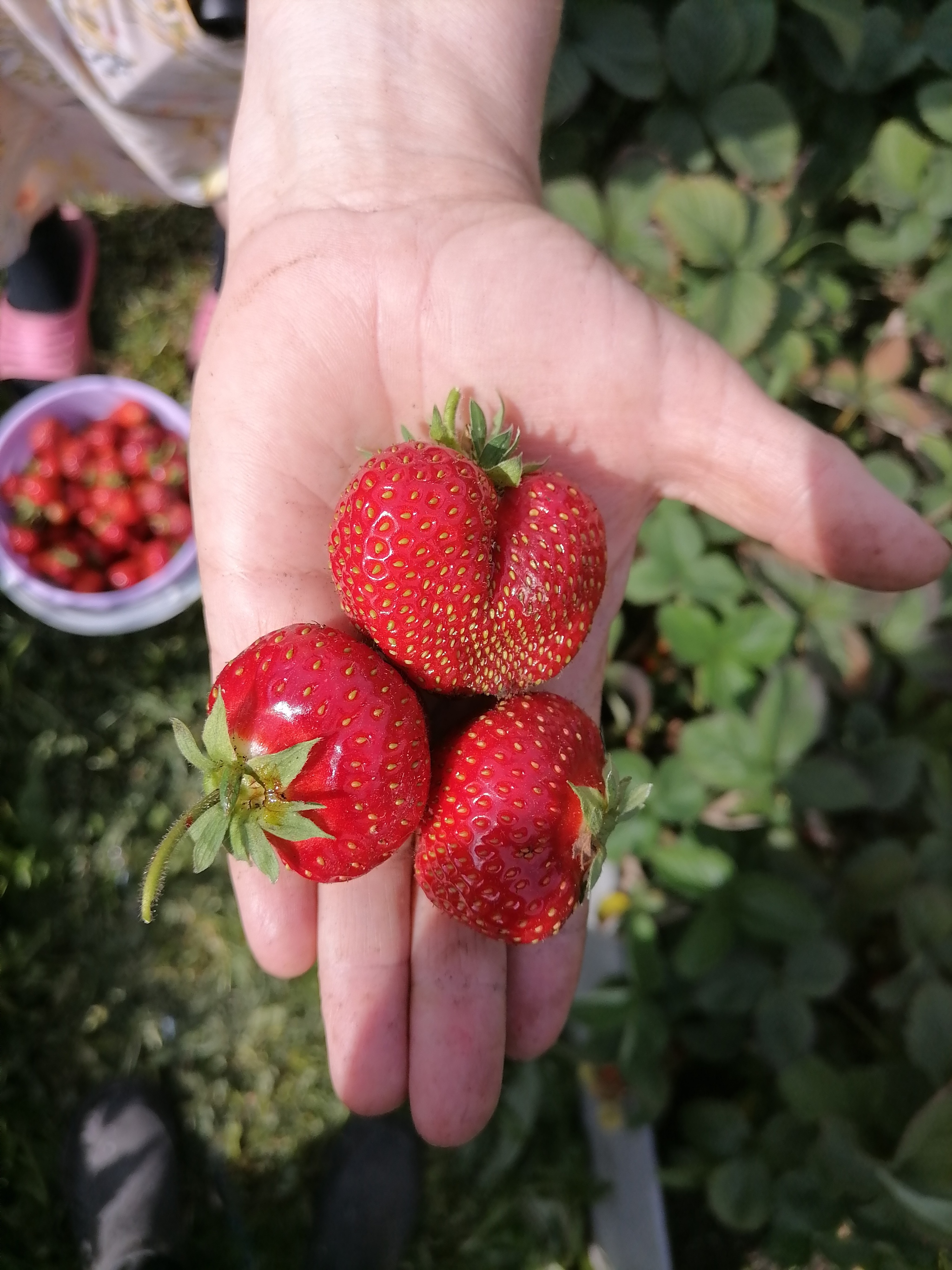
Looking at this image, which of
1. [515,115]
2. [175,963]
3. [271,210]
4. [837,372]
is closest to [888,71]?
[837,372]

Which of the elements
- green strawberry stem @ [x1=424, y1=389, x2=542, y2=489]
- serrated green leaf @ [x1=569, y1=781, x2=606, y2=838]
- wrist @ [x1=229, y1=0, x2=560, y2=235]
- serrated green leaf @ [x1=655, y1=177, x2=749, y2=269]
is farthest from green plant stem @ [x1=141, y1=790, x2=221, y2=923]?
serrated green leaf @ [x1=655, y1=177, x2=749, y2=269]

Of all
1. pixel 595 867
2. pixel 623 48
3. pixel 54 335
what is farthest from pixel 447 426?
pixel 54 335

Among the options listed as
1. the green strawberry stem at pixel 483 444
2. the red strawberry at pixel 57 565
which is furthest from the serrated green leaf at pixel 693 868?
the red strawberry at pixel 57 565

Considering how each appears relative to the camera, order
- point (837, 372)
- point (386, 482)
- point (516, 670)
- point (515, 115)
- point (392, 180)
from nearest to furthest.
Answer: point (386, 482) → point (516, 670) → point (392, 180) → point (515, 115) → point (837, 372)

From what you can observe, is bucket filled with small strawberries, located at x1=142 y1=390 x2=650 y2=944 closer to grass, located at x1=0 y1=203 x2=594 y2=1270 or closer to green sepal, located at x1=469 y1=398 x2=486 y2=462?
green sepal, located at x1=469 y1=398 x2=486 y2=462

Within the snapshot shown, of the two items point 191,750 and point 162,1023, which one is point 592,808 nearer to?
point 191,750

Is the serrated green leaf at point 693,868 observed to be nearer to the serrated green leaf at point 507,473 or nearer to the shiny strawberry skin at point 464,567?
the shiny strawberry skin at point 464,567

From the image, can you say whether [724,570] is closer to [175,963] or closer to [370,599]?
[370,599]
